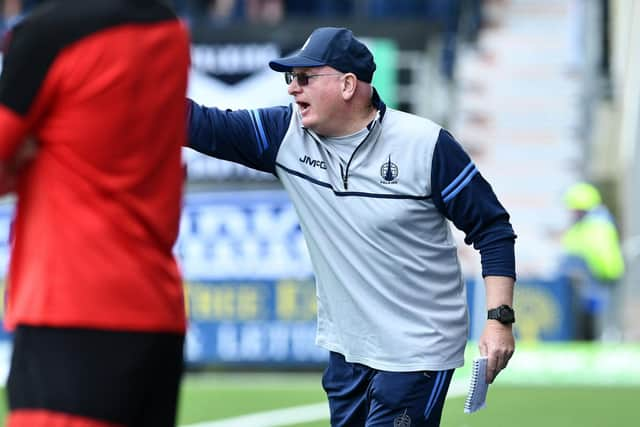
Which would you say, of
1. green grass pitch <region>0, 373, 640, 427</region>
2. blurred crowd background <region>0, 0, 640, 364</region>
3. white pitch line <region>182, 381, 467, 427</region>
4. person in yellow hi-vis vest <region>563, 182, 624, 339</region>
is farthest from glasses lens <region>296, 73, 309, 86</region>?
person in yellow hi-vis vest <region>563, 182, 624, 339</region>

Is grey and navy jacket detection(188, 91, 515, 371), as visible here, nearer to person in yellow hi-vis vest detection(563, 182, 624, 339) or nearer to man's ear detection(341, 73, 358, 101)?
man's ear detection(341, 73, 358, 101)

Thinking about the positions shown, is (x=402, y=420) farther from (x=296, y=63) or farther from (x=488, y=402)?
(x=488, y=402)

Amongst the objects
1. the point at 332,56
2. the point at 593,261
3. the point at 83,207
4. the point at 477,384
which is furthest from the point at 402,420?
the point at 593,261

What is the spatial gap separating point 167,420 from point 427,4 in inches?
648

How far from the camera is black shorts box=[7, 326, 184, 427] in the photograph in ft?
12.3

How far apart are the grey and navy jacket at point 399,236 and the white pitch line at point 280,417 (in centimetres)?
534

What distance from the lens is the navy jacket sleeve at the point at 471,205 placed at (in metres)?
5.28

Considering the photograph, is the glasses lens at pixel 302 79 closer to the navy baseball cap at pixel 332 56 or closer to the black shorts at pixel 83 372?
the navy baseball cap at pixel 332 56

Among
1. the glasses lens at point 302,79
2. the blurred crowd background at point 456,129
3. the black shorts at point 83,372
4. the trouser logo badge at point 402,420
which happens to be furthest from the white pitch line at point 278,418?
the black shorts at point 83,372

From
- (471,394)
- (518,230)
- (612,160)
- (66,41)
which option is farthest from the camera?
(612,160)

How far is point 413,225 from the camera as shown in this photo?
5.33 m

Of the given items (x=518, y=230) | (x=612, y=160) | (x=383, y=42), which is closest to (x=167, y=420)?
(x=383, y=42)

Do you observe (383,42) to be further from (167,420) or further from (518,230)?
(167,420)

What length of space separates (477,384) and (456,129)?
15.5m
